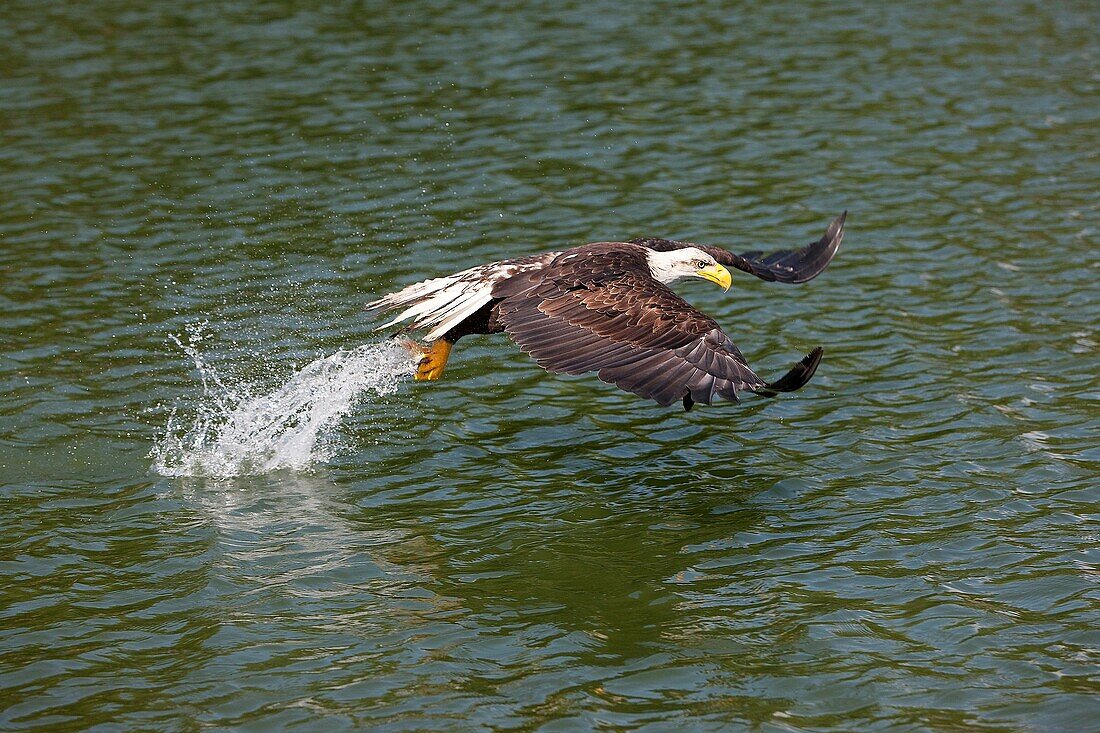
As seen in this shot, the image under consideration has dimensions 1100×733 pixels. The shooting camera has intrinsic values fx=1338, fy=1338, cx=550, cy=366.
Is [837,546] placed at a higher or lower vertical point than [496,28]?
lower

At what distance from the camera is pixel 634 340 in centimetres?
811

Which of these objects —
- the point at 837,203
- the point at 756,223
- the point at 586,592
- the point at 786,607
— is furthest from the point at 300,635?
the point at 837,203

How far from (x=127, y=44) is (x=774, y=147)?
394 inches

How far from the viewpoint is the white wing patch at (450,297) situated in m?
9.15

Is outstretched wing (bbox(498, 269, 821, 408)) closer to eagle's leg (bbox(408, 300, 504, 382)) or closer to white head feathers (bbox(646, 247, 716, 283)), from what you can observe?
eagle's leg (bbox(408, 300, 504, 382))

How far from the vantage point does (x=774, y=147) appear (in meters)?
16.4

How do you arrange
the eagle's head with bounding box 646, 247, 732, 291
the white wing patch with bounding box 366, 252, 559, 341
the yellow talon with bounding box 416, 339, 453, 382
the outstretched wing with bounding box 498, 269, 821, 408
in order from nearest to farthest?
1. the outstretched wing with bounding box 498, 269, 821, 408
2. the white wing patch with bounding box 366, 252, 559, 341
3. the eagle's head with bounding box 646, 247, 732, 291
4. the yellow talon with bounding box 416, 339, 453, 382

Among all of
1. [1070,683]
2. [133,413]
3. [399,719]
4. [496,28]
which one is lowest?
[1070,683]

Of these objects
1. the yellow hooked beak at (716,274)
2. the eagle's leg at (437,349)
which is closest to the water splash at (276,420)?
the eagle's leg at (437,349)

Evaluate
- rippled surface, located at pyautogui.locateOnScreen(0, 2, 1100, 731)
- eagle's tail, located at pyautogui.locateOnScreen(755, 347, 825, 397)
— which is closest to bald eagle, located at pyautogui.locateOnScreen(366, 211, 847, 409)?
eagle's tail, located at pyautogui.locateOnScreen(755, 347, 825, 397)

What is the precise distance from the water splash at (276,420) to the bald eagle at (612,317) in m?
0.52

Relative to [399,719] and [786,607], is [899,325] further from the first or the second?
[399,719]

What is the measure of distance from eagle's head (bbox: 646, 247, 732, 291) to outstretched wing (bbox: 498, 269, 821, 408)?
66cm

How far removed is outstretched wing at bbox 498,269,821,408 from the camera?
763 cm
